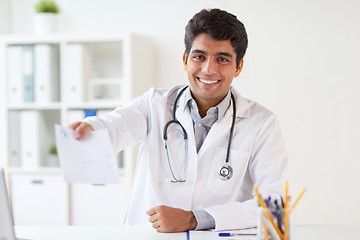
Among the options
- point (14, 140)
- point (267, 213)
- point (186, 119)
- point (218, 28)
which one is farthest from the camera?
point (14, 140)

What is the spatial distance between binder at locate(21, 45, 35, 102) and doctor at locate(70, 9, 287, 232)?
5.03ft

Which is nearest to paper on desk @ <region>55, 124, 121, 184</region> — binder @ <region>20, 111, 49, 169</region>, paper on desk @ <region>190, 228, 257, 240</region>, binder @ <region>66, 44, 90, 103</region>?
paper on desk @ <region>190, 228, 257, 240</region>

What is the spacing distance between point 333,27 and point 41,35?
1902 millimetres

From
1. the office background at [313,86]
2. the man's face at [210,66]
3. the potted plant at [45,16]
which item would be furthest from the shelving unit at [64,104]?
the man's face at [210,66]

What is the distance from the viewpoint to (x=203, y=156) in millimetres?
1811

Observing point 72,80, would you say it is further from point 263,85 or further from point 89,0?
point 263,85

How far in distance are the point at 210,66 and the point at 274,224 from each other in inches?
27.5

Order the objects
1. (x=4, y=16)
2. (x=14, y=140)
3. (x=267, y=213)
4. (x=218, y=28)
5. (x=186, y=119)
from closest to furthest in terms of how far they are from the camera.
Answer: (x=267, y=213) → (x=218, y=28) → (x=186, y=119) → (x=14, y=140) → (x=4, y=16)

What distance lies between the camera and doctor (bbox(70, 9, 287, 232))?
69.9 inches

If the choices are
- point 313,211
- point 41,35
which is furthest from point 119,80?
point 313,211

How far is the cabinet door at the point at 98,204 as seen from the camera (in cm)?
316

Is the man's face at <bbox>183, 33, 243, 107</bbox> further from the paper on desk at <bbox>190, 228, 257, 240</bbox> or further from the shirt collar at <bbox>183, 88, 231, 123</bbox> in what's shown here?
the paper on desk at <bbox>190, 228, 257, 240</bbox>

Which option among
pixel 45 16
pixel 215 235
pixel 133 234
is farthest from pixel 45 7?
pixel 215 235

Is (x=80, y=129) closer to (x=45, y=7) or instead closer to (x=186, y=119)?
(x=186, y=119)
